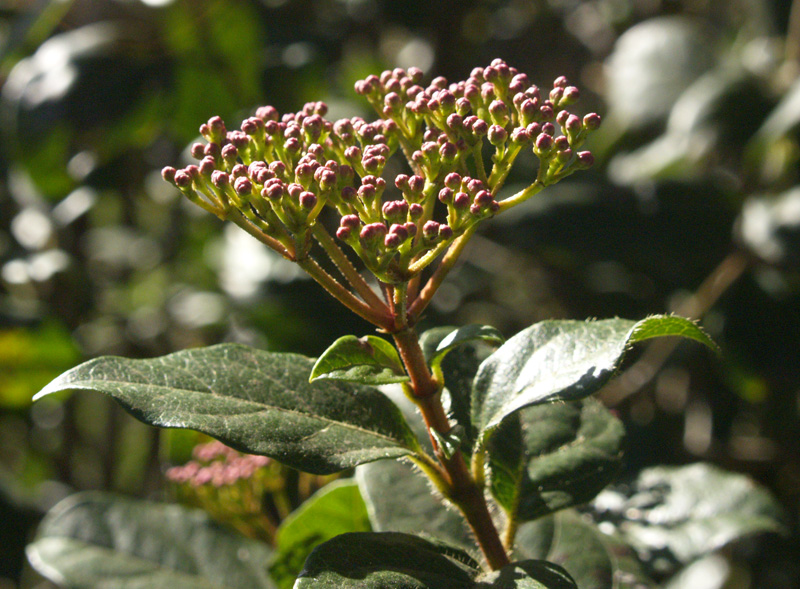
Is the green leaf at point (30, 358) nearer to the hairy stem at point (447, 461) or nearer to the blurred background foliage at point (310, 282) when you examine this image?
the blurred background foliage at point (310, 282)

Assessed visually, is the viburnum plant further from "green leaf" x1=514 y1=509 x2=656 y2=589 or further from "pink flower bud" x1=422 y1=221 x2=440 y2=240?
"green leaf" x1=514 y1=509 x2=656 y2=589

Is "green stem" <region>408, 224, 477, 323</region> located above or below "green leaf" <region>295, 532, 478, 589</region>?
above

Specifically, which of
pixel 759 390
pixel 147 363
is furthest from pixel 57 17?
pixel 759 390

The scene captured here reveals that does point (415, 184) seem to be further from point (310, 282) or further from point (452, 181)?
point (310, 282)

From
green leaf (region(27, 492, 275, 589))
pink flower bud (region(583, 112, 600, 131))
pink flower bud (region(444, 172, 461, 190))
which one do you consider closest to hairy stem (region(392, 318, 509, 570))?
pink flower bud (region(444, 172, 461, 190))

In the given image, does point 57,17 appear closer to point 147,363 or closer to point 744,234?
point 147,363

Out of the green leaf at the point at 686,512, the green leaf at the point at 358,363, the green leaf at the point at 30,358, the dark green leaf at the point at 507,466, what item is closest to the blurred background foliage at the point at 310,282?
the green leaf at the point at 30,358
